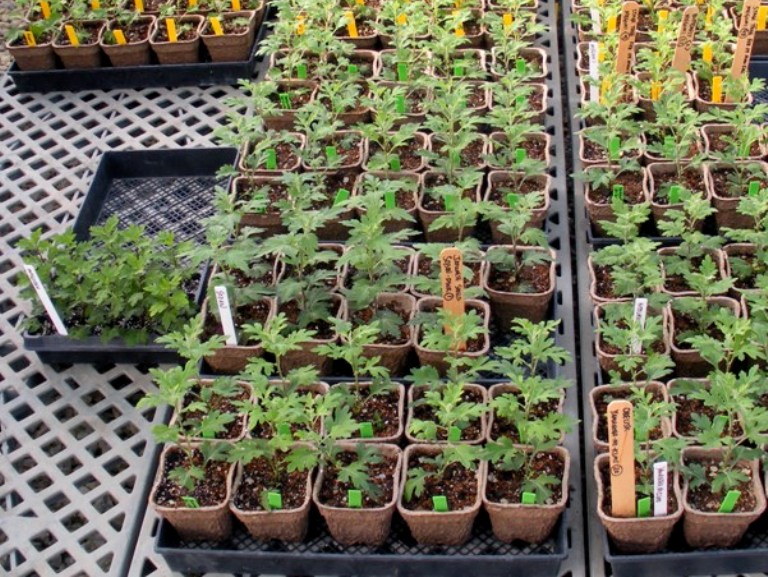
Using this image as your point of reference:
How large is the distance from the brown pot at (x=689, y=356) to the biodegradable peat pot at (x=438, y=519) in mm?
801

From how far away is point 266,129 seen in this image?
442 cm

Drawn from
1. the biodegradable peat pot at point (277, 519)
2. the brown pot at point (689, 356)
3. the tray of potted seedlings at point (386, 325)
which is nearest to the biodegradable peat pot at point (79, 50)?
the tray of potted seedlings at point (386, 325)

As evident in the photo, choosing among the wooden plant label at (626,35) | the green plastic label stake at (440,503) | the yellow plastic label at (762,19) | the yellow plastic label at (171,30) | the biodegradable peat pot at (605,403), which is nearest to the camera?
the green plastic label stake at (440,503)

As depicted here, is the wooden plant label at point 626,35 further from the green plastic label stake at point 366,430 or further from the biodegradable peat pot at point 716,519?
the green plastic label stake at point 366,430

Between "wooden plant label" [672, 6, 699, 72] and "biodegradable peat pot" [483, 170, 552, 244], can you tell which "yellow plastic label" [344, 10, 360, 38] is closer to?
"biodegradable peat pot" [483, 170, 552, 244]

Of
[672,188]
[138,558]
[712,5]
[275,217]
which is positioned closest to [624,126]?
[672,188]

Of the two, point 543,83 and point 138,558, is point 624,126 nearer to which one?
point 543,83

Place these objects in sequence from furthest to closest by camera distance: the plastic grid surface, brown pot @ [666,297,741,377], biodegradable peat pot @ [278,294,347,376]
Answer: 1. biodegradable peat pot @ [278,294,347,376]
2. brown pot @ [666,297,741,377]
3. the plastic grid surface

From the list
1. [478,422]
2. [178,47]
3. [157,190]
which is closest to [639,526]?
[478,422]

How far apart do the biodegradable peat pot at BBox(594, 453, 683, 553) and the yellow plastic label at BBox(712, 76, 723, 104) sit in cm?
205

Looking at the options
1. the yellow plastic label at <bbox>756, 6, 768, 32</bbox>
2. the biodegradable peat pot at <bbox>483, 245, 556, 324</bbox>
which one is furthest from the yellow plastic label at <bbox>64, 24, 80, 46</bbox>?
the yellow plastic label at <bbox>756, 6, 768, 32</bbox>

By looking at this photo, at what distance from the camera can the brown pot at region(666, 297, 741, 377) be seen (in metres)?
3.14

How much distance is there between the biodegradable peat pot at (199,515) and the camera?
2.81 meters

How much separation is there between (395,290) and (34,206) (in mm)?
1793
